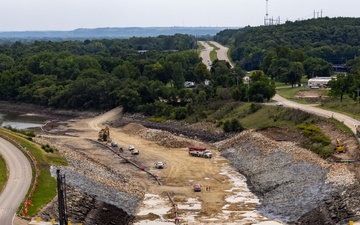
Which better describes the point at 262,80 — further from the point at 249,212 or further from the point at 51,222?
the point at 51,222

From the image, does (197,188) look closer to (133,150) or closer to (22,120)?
(133,150)

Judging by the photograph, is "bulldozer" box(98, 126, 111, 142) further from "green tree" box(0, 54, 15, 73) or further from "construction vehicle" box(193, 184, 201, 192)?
"green tree" box(0, 54, 15, 73)

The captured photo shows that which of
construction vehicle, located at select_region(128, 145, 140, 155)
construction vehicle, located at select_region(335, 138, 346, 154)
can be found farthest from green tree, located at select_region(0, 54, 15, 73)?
construction vehicle, located at select_region(335, 138, 346, 154)

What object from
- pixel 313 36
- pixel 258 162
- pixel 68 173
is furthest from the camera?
pixel 313 36

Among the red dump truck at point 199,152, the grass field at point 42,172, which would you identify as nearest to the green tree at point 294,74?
the red dump truck at point 199,152

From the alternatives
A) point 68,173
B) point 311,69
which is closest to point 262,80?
point 311,69

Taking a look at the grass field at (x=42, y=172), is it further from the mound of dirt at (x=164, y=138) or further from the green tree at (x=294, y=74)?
the green tree at (x=294, y=74)

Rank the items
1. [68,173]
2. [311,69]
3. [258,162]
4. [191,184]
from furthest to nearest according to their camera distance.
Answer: [311,69]
[258,162]
[191,184]
[68,173]

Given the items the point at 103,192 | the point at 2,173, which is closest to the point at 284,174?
the point at 103,192
